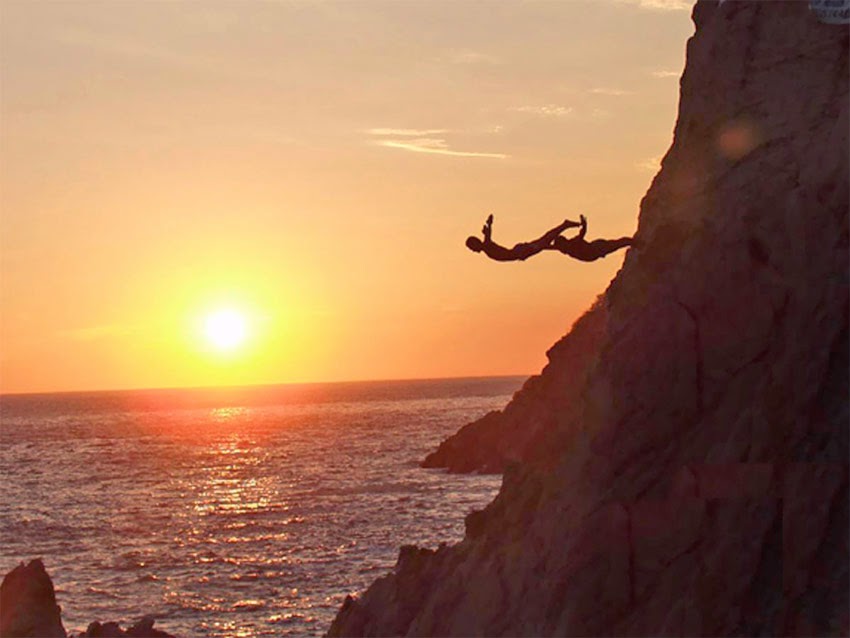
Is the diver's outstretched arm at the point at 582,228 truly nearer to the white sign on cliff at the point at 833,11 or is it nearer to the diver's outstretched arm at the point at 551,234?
the diver's outstretched arm at the point at 551,234

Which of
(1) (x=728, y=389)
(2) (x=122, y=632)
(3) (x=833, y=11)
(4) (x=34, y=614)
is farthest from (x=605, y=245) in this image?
(4) (x=34, y=614)

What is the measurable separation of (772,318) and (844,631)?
3.69m

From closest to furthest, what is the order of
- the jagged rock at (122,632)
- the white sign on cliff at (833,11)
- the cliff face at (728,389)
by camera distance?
the cliff face at (728,389) → the white sign on cliff at (833,11) → the jagged rock at (122,632)

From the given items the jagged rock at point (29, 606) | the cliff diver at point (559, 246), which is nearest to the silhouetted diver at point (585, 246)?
the cliff diver at point (559, 246)

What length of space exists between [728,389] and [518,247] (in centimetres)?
415

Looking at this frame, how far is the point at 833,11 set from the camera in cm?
1577

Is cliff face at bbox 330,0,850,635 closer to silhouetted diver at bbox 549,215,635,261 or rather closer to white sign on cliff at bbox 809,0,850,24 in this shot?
white sign on cliff at bbox 809,0,850,24

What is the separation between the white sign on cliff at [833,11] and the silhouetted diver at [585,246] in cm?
411

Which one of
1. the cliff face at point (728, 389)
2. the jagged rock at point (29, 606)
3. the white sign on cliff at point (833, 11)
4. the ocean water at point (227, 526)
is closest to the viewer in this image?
the cliff face at point (728, 389)

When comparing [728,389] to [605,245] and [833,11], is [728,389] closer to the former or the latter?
[605,245]

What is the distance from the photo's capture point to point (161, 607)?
4334 cm

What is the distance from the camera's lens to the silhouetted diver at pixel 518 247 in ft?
59.4

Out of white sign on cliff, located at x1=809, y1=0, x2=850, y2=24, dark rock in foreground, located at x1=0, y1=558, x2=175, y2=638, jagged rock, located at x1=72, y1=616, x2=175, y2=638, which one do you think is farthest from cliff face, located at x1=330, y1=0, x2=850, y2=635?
dark rock in foreground, located at x1=0, y1=558, x2=175, y2=638

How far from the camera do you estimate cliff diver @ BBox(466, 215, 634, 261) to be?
18.2m
